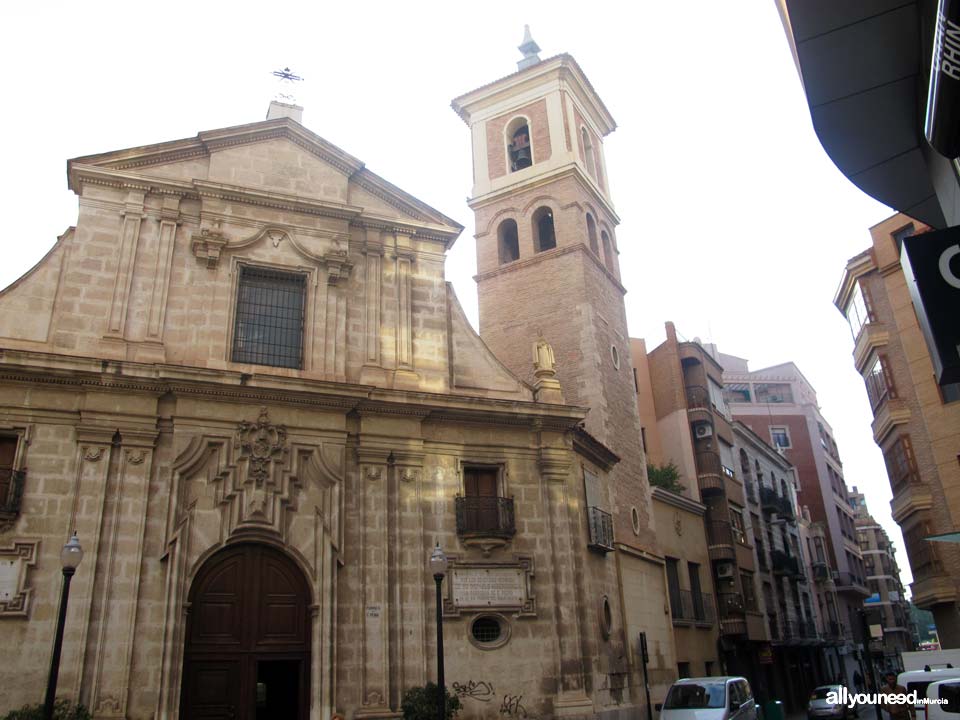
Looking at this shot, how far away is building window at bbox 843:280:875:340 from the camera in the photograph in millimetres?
30734

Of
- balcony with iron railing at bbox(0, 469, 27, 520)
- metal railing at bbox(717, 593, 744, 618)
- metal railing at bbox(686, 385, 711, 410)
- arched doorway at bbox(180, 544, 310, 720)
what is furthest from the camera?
metal railing at bbox(686, 385, 711, 410)

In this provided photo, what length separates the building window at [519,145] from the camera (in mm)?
32062

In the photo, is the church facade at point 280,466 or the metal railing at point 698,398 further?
the metal railing at point 698,398

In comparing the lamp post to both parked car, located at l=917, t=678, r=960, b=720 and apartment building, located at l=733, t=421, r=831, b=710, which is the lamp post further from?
apartment building, located at l=733, t=421, r=831, b=710

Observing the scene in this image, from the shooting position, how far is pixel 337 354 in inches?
746

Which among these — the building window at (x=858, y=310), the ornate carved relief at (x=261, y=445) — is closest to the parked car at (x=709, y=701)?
the ornate carved relief at (x=261, y=445)

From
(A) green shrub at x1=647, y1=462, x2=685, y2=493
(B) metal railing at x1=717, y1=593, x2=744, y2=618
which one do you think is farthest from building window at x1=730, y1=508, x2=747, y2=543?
(A) green shrub at x1=647, y1=462, x2=685, y2=493

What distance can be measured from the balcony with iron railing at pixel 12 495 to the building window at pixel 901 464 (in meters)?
26.6

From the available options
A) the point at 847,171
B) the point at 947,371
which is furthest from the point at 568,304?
the point at 947,371

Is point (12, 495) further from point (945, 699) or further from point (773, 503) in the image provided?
point (773, 503)

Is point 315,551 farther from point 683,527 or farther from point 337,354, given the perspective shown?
point 683,527

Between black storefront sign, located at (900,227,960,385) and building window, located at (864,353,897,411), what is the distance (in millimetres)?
23968

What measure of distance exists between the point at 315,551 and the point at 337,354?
4.59 metres

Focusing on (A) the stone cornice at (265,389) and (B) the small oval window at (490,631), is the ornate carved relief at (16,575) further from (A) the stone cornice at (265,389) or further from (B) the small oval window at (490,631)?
(B) the small oval window at (490,631)
